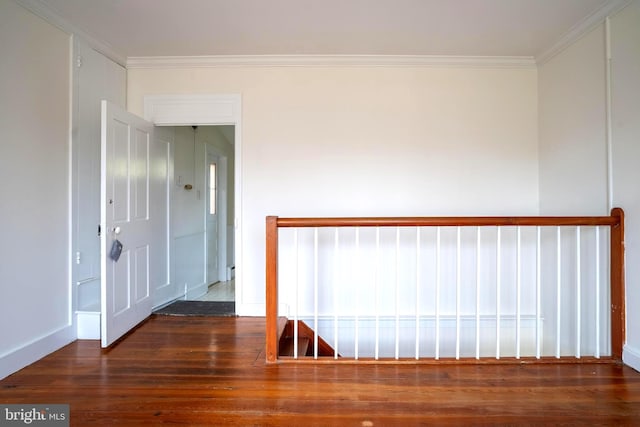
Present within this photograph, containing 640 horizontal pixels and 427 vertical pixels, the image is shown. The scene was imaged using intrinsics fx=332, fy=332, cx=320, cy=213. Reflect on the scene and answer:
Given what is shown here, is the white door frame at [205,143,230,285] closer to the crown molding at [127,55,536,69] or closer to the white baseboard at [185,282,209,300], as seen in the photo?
the white baseboard at [185,282,209,300]

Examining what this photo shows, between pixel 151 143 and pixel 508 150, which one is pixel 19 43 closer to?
pixel 151 143

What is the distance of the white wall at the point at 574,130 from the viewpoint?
2.45 metres

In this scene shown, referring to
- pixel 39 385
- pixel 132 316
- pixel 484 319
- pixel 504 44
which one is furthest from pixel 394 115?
pixel 39 385

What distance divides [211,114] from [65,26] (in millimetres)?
1187

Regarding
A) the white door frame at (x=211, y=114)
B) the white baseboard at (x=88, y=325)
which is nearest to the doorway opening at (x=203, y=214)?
the white door frame at (x=211, y=114)

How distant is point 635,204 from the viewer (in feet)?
7.08

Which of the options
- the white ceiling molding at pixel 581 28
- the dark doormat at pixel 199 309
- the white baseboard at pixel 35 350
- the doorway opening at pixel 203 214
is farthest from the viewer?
the doorway opening at pixel 203 214

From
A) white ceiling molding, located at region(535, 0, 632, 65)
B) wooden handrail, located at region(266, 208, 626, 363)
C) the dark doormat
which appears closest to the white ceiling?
white ceiling molding, located at region(535, 0, 632, 65)

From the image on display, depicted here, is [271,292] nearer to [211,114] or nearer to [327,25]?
[211,114]

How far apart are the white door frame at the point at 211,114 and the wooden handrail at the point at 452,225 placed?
1.02m

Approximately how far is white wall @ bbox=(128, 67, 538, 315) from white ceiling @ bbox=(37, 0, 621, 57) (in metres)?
0.23

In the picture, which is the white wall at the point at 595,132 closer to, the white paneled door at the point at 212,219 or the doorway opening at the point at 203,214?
the doorway opening at the point at 203,214

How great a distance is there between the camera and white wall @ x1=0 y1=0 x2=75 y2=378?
207 centimetres

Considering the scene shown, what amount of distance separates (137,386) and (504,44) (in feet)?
12.2
